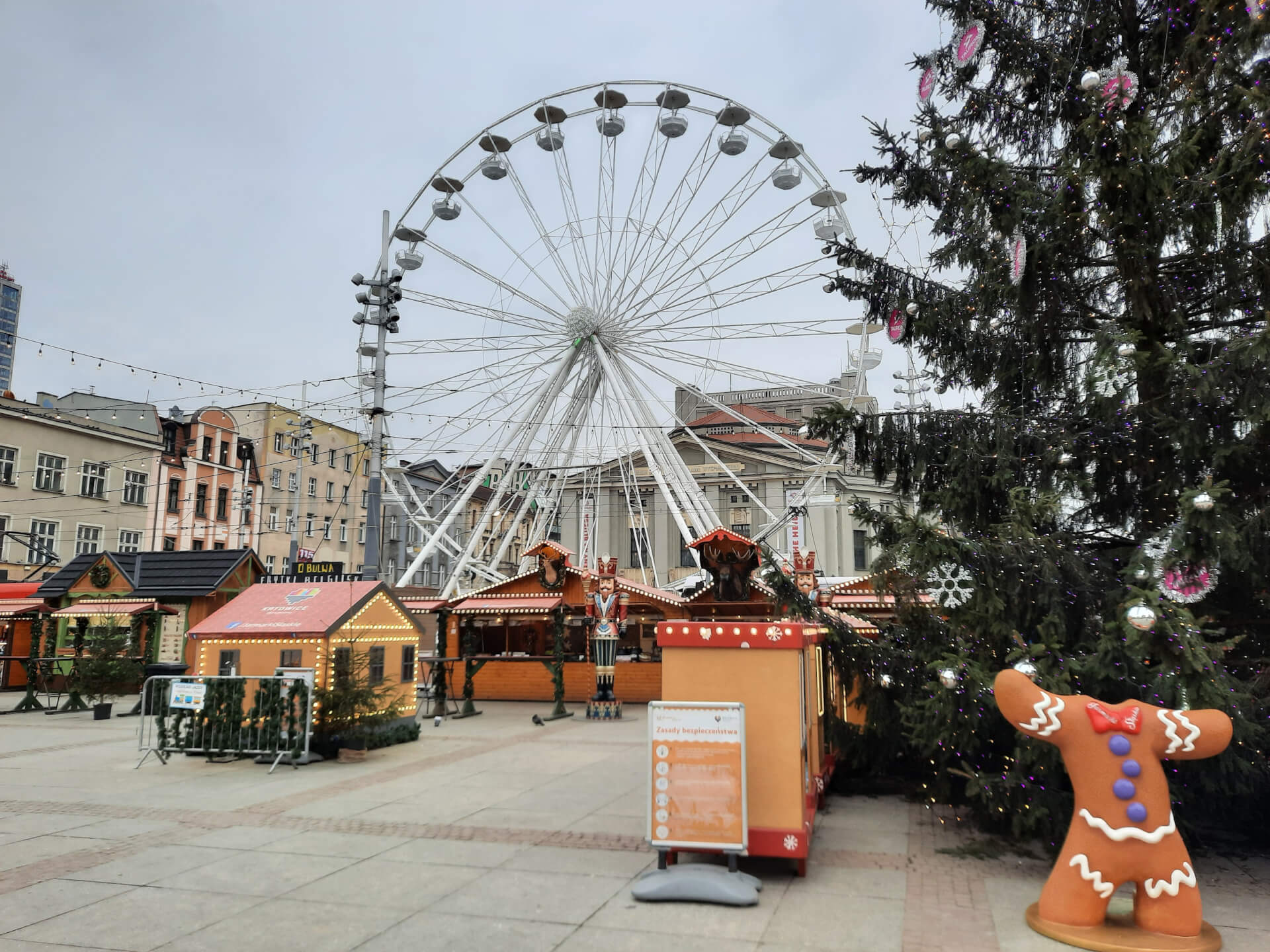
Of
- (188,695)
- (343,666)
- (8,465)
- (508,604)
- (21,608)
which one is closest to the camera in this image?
(188,695)

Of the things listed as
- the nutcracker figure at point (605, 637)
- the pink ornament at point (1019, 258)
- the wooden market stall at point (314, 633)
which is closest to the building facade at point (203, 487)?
the nutcracker figure at point (605, 637)

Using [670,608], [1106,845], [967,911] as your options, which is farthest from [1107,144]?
[670,608]

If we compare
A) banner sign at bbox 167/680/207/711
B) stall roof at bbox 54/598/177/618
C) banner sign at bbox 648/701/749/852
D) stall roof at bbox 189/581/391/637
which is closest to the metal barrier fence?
banner sign at bbox 167/680/207/711

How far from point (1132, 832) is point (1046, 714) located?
77 cm

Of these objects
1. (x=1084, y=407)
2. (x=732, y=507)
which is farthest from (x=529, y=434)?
(x=732, y=507)

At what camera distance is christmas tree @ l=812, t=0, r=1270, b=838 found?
20.7 ft

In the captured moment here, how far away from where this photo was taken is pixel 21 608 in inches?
888

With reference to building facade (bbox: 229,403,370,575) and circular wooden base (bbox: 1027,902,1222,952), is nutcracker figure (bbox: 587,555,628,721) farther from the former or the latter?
building facade (bbox: 229,403,370,575)

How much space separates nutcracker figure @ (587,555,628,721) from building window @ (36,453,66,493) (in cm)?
2559

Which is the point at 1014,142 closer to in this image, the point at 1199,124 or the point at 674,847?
the point at 1199,124

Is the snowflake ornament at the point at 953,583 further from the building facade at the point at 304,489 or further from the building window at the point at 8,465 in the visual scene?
the building facade at the point at 304,489

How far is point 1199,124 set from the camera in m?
7.11

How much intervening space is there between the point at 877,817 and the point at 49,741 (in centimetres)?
1316

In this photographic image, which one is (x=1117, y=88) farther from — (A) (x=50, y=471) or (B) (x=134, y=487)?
(B) (x=134, y=487)
